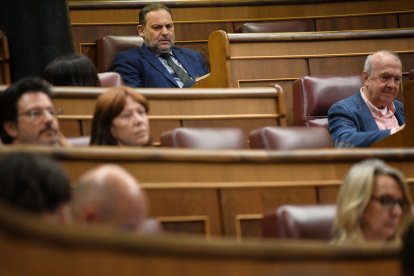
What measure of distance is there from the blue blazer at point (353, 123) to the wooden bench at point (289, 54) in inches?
8.5

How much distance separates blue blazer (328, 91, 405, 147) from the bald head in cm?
97

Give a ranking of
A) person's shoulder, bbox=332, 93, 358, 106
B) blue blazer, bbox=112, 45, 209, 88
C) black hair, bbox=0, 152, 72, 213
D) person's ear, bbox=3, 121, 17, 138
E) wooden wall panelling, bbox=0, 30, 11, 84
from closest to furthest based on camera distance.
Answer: black hair, bbox=0, 152, 72, 213, person's ear, bbox=3, 121, 17, 138, person's shoulder, bbox=332, 93, 358, 106, wooden wall panelling, bbox=0, 30, 11, 84, blue blazer, bbox=112, 45, 209, 88

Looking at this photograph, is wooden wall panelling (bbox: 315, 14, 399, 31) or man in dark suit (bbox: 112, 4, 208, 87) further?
wooden wall panelling (bbox: 315, 14, 399, 31)

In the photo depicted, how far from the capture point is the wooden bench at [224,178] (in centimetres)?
138

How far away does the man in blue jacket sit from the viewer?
80.3 inches

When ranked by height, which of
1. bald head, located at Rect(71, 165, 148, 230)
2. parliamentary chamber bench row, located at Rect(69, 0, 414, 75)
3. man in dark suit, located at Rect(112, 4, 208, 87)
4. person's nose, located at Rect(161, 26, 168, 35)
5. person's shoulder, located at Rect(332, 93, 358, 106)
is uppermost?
parliamentary chamber bench row, located at Rect(69, 0, 414, 75)

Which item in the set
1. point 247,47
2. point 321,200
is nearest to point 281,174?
point 321,200

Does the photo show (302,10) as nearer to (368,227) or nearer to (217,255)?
(368,227)

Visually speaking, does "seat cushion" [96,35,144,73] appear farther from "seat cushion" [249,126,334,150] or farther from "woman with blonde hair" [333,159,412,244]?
"woman with blonde hair" [333,159,412,244]

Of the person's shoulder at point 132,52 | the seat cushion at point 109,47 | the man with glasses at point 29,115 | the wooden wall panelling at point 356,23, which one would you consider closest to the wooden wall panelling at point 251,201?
the man with glasses at point 29,115

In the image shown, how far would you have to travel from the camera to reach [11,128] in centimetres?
151

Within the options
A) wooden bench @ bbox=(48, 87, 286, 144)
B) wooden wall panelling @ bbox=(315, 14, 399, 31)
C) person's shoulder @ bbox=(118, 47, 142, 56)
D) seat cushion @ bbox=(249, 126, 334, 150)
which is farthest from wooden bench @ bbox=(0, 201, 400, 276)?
wooden wall panelling @ bbox=(315, 14, 399, 31)

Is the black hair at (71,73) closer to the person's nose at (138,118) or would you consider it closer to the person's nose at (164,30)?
the person's nose at (138,118)

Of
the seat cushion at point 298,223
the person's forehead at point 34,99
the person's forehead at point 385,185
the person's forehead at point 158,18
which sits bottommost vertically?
the seat cushion at point 298,223
